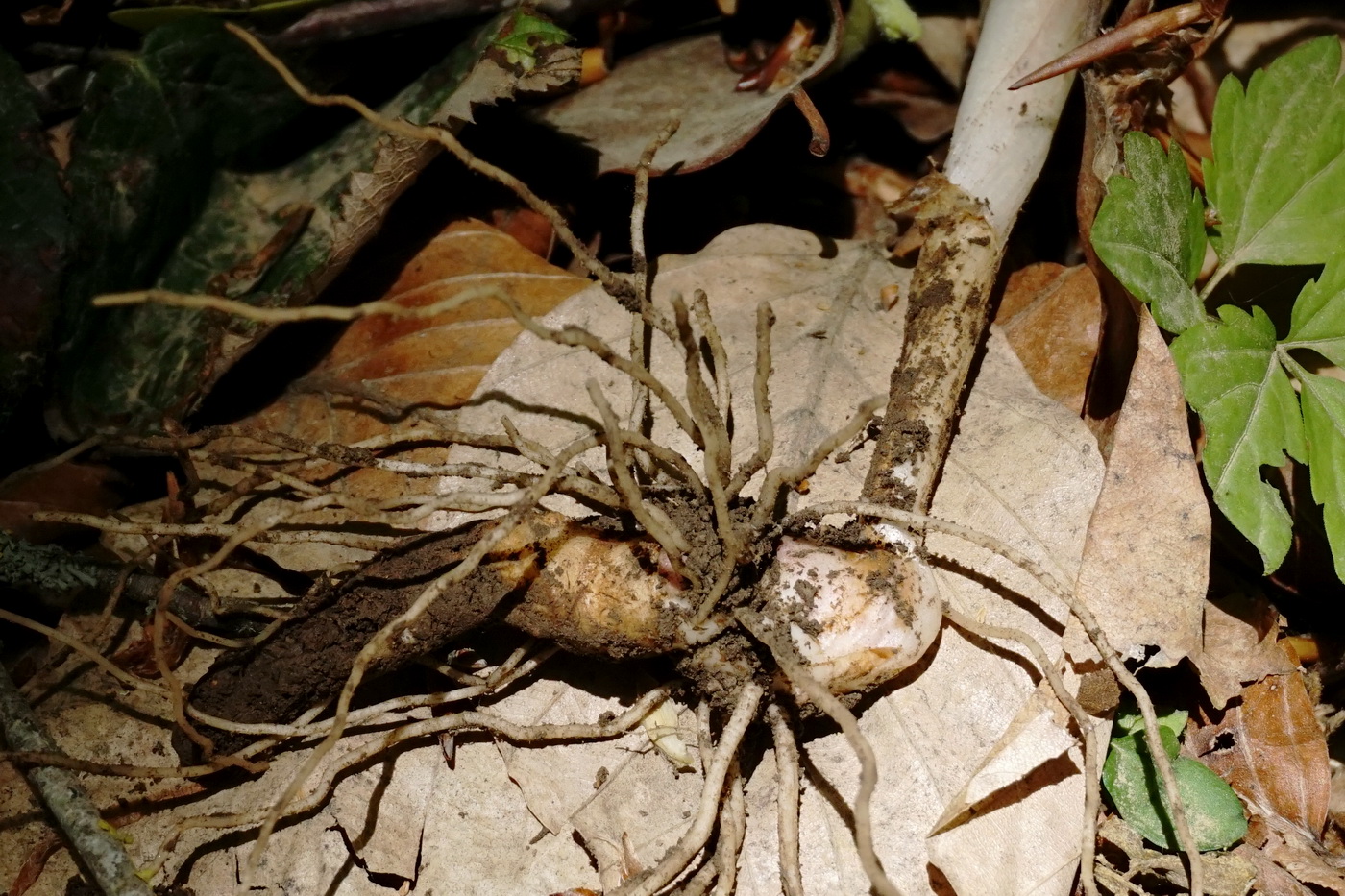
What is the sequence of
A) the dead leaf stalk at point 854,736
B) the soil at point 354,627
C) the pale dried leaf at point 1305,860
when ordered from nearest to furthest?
the dead leaf stalk at point 854,736, the soil at point 354,627, the pale dried leaf at point 1305,860

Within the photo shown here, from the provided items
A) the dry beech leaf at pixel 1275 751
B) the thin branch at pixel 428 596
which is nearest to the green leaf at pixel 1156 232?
the dry beech leaf at pixel 1275 751

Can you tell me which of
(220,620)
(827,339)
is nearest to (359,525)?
(220,620)

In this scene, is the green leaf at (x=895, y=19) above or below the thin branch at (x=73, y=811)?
above

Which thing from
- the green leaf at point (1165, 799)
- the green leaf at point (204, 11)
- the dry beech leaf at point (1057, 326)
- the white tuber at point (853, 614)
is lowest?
the green leaf at point (1165, 799)

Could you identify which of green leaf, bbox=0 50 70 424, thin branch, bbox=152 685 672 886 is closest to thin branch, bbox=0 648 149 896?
thin branch, bbox=152 685 672 886

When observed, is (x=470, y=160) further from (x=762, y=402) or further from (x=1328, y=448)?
(x=1328, y=448)

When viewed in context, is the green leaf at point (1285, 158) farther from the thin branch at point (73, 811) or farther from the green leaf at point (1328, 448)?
the thin branch at point (73, 811)
